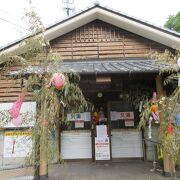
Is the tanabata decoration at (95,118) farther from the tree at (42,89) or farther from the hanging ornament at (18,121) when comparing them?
the tree at (42,89)

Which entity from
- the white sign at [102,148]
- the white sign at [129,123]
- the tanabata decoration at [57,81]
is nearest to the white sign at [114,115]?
the white sign at [129,123]

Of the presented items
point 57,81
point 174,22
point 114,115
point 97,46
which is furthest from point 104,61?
point 174,22

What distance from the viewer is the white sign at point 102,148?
8016mm

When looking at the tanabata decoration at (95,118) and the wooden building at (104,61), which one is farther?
the tanabata decoration at (95,118)

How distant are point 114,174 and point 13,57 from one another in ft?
13.0

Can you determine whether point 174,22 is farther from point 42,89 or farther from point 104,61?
point 42,89

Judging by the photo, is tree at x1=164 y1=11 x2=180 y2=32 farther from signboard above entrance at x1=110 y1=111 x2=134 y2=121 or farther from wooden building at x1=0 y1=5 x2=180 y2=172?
signboard above entrance at x1=110 y1=111 x2=134 y2=121

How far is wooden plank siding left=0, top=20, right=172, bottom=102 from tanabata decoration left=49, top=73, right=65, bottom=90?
410 centimetres

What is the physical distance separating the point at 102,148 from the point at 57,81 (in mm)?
4647

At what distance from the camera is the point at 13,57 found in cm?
420

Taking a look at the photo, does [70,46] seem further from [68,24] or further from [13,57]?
[13,57]

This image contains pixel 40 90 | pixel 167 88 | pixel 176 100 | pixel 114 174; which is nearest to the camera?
pixel 176 100

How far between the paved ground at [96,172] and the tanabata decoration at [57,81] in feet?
9.17

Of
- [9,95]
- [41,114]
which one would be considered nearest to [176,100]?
[41,114]
